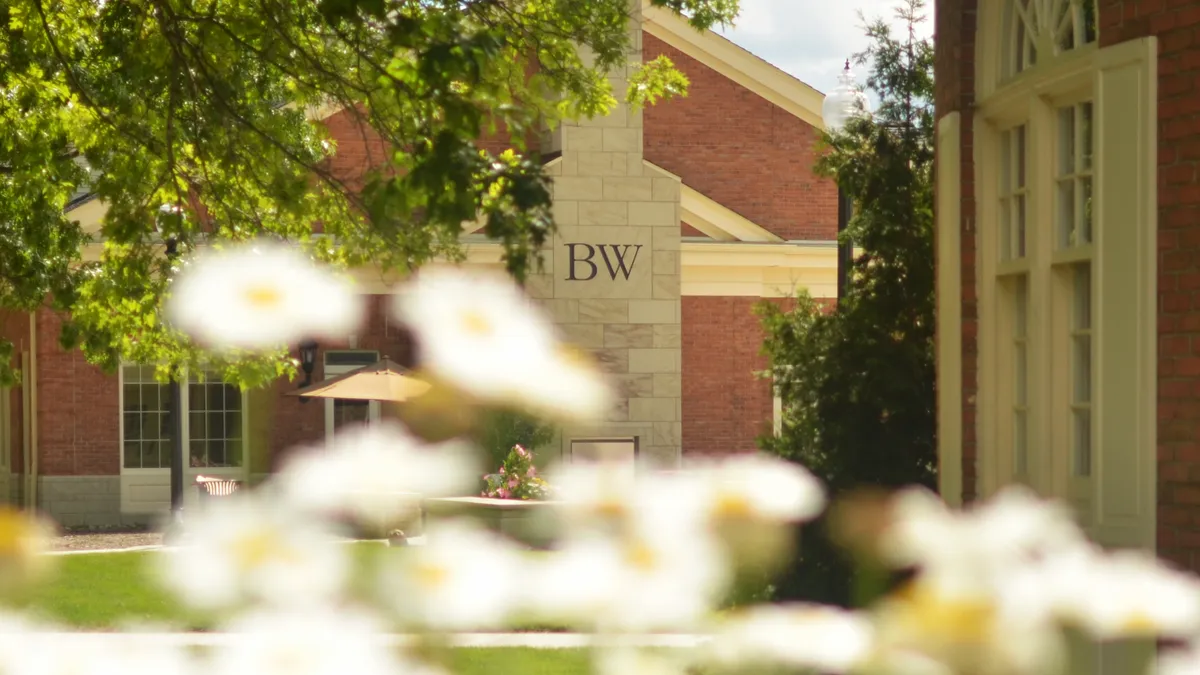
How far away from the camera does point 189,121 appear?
33.3ft

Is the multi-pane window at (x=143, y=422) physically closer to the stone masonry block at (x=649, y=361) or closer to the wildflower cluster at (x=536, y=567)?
the stone masonry block at (x=649, y=361)

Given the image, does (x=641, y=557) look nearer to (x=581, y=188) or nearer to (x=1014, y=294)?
(x=1014, y=294)

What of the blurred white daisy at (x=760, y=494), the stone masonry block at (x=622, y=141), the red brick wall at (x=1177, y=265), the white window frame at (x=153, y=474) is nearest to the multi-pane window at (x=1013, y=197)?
the red brick wall at (x=1177, y=265)

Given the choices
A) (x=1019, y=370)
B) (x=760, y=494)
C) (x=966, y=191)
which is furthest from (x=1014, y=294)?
A: (x=760, y=494)

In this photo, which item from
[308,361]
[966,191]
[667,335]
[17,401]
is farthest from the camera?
[17,401]

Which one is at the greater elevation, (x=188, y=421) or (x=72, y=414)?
(x=72, y=414)

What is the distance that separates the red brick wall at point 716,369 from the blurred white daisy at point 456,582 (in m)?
23.7

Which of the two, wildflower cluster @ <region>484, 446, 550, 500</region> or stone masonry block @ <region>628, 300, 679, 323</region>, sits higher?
stone masonry block @ <region>628, 300, 679, 323</region>

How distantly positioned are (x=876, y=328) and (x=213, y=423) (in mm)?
15358

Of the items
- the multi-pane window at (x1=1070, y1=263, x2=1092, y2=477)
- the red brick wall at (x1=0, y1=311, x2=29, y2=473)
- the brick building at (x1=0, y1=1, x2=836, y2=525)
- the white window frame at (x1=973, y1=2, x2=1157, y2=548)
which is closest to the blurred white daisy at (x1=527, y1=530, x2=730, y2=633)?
the white window frame at (x1=973, y1=2, x2=1157, y2=548)

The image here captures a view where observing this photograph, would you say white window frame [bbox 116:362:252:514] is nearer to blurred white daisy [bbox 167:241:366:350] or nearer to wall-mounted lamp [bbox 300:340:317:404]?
wall-mounted lamp [bbox 300:340:317:404]

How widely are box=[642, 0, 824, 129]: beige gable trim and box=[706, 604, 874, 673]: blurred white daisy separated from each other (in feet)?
85.8

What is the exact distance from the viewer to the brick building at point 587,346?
76.0 feet

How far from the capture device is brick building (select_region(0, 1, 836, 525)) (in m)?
23.2
